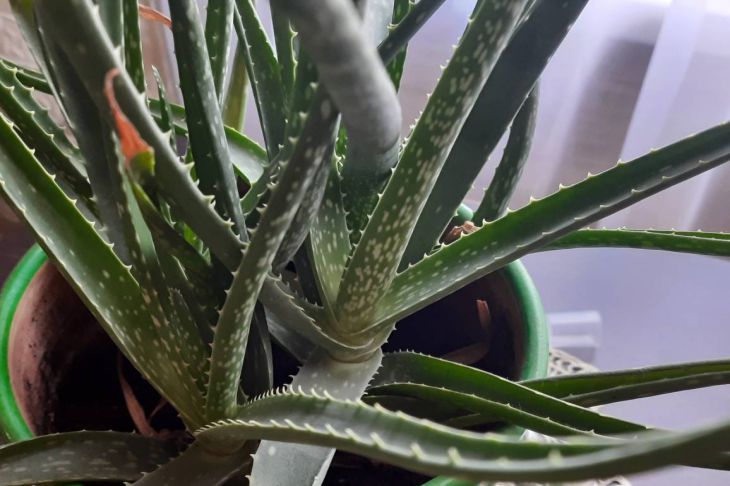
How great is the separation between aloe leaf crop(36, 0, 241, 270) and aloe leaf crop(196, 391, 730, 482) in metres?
0.09

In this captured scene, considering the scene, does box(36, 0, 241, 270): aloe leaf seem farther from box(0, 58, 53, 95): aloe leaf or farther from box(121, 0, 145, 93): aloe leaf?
box(0, 58, 53, 95): aloe leaf

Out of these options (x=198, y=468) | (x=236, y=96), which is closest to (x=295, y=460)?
(x=198, y=468)

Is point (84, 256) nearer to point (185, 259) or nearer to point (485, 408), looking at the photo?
point (185, 259)

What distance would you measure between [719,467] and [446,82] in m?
0.19

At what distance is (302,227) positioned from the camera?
0.31 m

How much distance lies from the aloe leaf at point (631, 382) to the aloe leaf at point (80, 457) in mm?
207

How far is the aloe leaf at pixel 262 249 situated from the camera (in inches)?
8.6

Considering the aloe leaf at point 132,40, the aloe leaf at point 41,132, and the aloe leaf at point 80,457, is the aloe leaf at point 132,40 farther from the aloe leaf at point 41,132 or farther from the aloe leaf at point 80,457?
the aloe leaf at point 80,457

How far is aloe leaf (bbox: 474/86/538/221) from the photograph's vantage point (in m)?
0.38

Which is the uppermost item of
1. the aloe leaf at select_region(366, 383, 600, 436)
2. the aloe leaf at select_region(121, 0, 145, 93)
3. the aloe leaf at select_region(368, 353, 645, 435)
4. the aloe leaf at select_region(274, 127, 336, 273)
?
the aloe leaf at select_region(121, 0, 145, 93)

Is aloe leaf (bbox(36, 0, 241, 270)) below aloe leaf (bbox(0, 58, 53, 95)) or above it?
below

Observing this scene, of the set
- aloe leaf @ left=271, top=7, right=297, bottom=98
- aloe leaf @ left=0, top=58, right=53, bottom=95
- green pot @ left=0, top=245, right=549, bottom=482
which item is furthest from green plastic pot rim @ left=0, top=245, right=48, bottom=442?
aloe leaf @ left=271, top=7, right=297, bottom=98

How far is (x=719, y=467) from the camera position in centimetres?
27

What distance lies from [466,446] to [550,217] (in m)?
0.16
